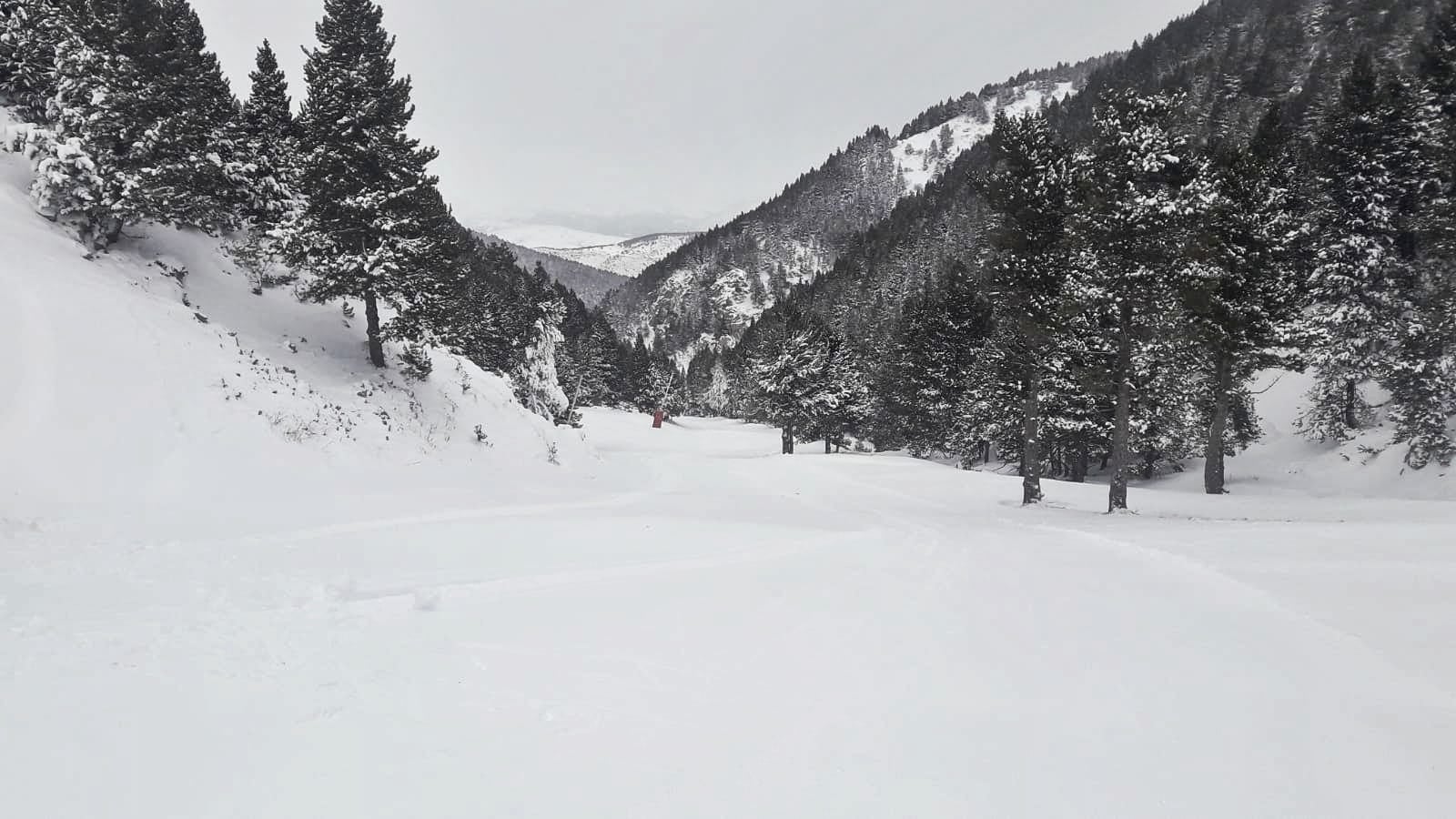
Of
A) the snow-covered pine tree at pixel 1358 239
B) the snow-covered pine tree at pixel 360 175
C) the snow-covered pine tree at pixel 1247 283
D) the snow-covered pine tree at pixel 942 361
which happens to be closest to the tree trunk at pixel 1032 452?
the snow-covered pine tree at pixel 1247 283

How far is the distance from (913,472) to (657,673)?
2398 centimetres

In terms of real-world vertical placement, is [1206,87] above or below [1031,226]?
above

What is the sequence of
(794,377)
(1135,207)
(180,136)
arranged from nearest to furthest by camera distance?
(1135,207), (180,136), (794,377)

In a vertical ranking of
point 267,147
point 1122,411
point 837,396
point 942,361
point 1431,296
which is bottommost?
point 1122,411

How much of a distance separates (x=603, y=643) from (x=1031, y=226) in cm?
1866

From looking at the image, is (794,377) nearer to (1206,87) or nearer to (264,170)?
(264,170)

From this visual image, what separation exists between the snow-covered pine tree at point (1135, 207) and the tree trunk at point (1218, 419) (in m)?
7.80

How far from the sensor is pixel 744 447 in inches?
2128

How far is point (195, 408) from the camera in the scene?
1238 cm

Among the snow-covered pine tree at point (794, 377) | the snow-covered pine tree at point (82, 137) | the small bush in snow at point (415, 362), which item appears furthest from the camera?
the snow-covered pine tree at point (794, 377)

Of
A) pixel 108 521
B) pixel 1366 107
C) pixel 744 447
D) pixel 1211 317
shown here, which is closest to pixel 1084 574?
pixel 108 521

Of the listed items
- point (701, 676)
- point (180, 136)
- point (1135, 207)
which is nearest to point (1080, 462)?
point (1135, 207)

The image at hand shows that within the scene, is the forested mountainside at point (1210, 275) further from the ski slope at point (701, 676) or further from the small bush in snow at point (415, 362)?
Answer: the small bush in snow at point (415, 362)

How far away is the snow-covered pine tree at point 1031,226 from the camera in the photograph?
18.1m
